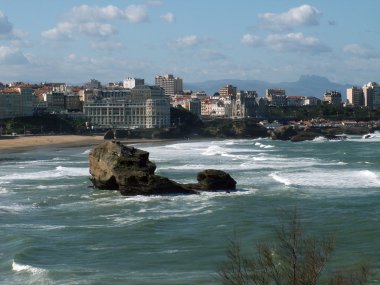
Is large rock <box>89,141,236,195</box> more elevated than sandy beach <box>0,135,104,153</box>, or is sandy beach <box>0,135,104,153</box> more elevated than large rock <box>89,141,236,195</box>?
large rock <box>89,141,236,195</box>

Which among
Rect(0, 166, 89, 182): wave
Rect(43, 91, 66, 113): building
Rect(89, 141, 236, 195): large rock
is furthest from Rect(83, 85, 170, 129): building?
Rect(89, 141, 236, 195): large rock

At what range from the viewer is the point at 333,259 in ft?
78.8

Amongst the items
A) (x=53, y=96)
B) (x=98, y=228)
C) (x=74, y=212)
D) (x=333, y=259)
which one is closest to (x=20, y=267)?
(x=98, y=228)

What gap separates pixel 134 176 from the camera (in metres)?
40.8

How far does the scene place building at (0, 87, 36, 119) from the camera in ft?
493

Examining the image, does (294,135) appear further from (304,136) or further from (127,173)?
(127,173)

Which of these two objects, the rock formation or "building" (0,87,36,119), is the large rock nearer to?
the rock formation

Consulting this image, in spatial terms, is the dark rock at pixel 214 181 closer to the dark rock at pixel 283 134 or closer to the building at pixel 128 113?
the dark rock at pixel 283 134

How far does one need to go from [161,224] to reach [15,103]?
125 metres

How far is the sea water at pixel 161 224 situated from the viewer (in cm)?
2336

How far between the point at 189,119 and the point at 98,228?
412 feet

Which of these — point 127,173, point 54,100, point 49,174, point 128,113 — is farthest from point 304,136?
point 127,173

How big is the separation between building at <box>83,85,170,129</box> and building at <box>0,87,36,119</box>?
456 inches

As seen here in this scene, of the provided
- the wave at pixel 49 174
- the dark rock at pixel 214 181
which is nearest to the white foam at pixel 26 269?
the dark rock at pixel 214 181
